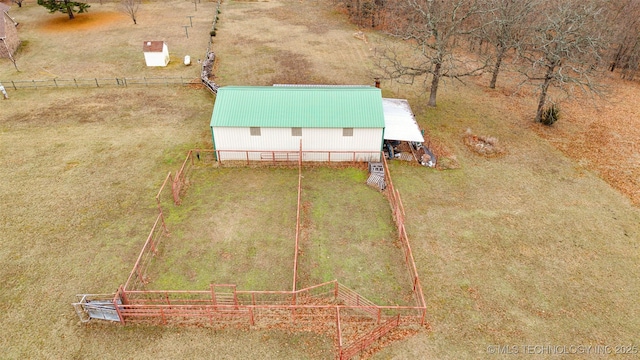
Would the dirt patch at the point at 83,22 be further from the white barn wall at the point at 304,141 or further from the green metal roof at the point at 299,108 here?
the white barn wall at the point at 304,141

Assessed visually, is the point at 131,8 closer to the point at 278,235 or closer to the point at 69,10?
the point at 69,10

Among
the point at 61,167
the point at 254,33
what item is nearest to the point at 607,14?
the point at 254,33

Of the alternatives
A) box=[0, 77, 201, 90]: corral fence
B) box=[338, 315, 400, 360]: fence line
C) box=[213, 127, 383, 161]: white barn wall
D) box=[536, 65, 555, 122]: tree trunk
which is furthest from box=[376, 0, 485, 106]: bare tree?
box=[338, 315, 400, 360]: fence line

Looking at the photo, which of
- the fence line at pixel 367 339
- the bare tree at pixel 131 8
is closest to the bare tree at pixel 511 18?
the fence line at pixel 367 339

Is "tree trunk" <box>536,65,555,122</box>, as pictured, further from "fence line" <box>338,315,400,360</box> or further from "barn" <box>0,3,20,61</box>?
"barn" <box>0,3,20,61</box>

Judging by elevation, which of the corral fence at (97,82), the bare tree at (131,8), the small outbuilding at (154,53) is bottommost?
the corral fence at (97,82)
